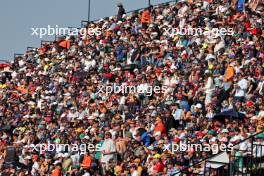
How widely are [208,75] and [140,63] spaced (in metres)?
7.43

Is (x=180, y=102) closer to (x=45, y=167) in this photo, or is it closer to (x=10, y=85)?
(x=45, y=167)

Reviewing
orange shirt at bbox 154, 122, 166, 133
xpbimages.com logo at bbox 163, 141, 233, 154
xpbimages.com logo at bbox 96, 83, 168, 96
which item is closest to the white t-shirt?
xpbimages.com logo at bbox 163, 141, 233, 154

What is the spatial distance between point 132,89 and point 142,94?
3.15 feet

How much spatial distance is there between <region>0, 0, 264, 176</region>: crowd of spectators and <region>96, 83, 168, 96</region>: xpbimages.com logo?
84mm

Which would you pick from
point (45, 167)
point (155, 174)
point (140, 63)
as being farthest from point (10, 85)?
point (155, 174)

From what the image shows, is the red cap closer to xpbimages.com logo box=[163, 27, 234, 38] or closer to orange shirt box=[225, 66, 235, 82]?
orange shirt box=[225, 66, 235, 82]

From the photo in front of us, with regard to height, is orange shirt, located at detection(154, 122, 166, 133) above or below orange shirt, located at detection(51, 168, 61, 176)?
above

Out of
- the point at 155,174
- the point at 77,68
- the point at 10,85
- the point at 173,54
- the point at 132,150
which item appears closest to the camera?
the point at 155,174

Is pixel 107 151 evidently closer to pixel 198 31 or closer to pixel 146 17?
pixel 198 31

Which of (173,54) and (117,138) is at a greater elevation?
(173,54)

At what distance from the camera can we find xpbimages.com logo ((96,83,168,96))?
42.6m

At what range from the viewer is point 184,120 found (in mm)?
38688

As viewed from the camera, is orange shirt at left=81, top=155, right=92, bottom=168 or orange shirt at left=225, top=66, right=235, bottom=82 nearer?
orange shirt at left=225, top=66, right=235, bottom=82

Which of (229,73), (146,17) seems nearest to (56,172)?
(229,73)
